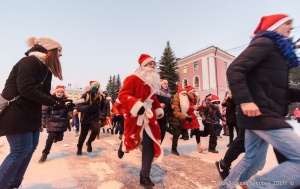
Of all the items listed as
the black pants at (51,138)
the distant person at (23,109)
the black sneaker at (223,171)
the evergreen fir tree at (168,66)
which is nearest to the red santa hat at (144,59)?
the distant person at (23,109)

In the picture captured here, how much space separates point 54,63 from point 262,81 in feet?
7.63

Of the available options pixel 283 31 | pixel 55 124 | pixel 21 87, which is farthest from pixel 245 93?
pixel 55 124

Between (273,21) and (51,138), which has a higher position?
(273,21)

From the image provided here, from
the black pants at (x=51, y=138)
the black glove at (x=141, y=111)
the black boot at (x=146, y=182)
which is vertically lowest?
the black boot at (x=146, y=182)

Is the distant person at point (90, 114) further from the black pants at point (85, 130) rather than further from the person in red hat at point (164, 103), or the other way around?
the person in red hat at point (164, 103)

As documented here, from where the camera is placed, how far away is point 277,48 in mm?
1836

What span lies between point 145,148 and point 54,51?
1.79 metres

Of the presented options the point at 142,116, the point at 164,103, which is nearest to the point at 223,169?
the point at 142,116

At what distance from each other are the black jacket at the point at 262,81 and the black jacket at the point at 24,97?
6.46 ft

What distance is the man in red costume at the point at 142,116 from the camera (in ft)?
9.40

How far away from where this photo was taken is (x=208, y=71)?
3656 cm

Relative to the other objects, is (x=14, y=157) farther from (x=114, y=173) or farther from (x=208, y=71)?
(x=208, y=71)

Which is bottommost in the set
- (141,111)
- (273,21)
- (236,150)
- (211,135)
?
(211,135)

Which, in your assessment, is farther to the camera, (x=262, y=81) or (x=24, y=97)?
(x=24, y=97)
